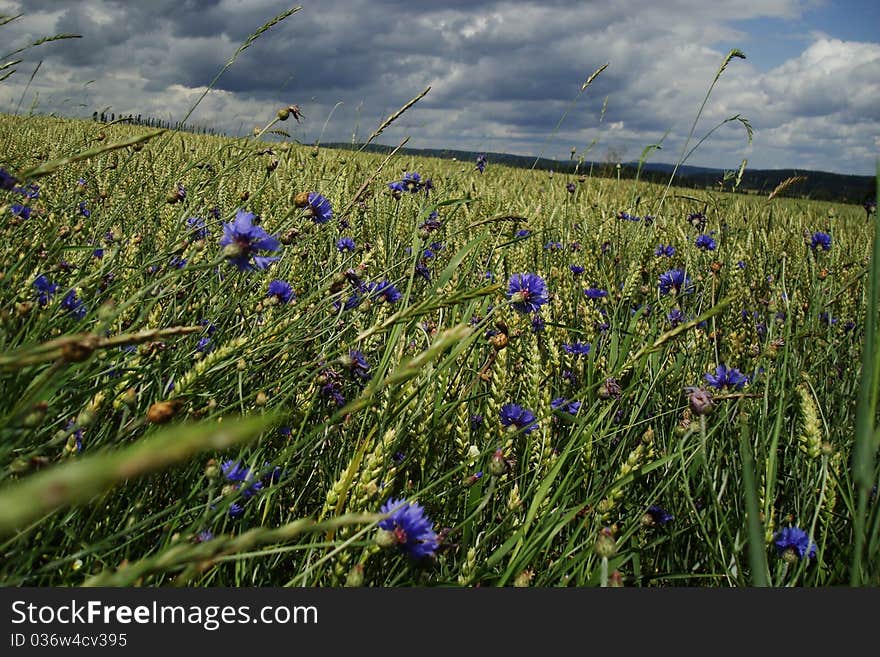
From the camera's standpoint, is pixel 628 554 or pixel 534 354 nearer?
pixel 628 554

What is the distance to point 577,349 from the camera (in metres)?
2.09

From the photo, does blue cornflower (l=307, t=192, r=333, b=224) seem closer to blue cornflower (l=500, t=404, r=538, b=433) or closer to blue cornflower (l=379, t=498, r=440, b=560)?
blue cornflower (l=500, t=404, r=538, b=433)

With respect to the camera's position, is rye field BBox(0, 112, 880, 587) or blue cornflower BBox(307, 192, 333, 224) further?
blue cornflower BBox(307, 192, 333, 224)

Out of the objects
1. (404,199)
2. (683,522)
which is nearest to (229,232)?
(683,522)

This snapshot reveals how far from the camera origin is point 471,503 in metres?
1.17

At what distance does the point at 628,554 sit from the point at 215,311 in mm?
1177

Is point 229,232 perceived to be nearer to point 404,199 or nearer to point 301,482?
point 301,482

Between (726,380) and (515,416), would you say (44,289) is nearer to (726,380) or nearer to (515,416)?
(515,416)

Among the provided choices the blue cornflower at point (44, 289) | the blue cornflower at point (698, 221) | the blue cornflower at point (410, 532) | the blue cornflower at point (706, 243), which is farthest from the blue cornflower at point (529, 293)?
the blue cornflower at point (698, 221)

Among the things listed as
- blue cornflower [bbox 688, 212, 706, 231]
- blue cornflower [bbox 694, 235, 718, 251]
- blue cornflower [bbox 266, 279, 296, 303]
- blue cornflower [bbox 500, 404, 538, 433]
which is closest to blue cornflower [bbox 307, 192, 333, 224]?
blue cornflower [bbox 266, 279, 296, 303]

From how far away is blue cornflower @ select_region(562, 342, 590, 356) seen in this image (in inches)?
78.9

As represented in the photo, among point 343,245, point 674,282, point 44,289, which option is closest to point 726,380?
point 674,282

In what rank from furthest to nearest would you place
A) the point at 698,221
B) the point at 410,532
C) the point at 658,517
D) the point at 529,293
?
the point at 698,221 < the point at 529,293 < the point at 658,517 < the point at 410,532

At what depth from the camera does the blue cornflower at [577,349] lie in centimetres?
200
